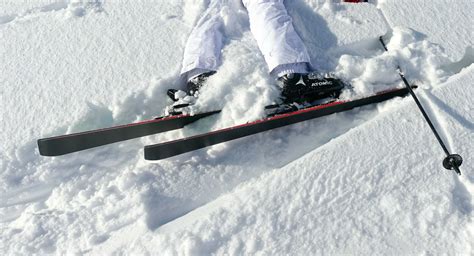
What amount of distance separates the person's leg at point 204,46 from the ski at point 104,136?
479mm

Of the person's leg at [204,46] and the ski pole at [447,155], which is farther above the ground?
the person's leg at [204,46]

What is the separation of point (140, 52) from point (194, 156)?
1.29 metres

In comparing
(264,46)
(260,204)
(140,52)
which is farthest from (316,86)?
(140,52)

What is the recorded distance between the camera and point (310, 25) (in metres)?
3.53

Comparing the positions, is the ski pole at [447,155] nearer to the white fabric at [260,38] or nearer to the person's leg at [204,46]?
the white fabric at [260,38]

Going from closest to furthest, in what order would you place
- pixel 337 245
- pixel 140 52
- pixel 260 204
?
pixel 337 245, pixel 260 204, pixel 140 52

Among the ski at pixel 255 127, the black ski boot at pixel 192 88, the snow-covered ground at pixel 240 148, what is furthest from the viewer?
the black ski boot at pixel 192 88

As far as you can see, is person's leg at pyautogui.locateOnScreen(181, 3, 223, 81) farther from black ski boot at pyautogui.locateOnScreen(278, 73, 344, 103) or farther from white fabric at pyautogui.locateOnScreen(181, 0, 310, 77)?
black ski boot at pyautogui.locateOnScreen(278, 73, 344, 103)

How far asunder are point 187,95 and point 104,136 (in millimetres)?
732

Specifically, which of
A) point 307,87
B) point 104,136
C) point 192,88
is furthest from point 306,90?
point 104,136

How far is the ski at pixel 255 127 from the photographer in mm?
2572

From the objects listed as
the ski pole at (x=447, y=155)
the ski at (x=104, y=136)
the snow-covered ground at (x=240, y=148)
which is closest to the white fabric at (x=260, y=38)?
the snow-covered ground at (x=240, y=148)

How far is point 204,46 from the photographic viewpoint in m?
3.24

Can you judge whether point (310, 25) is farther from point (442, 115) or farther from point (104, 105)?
point (104, 105)
